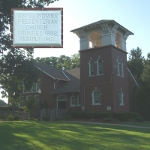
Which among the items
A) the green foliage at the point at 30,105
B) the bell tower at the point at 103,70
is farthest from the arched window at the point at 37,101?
the bell tower at the point at 103,70

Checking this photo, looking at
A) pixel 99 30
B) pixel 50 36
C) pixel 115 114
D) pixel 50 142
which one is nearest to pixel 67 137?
pixel 50 142

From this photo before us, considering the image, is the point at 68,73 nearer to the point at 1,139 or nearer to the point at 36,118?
the point at 36,118

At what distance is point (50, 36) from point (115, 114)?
67.7 feet

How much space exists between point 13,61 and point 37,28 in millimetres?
14791

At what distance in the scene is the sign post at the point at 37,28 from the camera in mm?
11695

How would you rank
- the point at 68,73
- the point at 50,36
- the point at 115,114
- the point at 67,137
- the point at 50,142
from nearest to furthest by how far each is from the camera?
1. the point at 50,36
2. the point at 50,142
3. the point at 67,137
4. the point at 115,114
5. the point at 68,73

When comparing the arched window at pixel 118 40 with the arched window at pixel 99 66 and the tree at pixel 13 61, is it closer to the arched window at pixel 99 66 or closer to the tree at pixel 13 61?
the arched window at pixel 99 66

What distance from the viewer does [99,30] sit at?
34625 mm

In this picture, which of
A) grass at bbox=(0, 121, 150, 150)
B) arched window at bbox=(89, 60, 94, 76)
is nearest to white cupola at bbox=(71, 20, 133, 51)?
arched window at bbox=(89, 60, 94, 76)

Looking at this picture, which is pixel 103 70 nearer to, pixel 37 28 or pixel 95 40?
pixel 95 40

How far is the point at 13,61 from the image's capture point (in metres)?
25.9

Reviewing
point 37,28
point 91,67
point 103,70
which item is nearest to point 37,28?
point 37,28

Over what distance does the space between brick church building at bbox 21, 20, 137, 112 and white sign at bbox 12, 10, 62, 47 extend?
21151mm

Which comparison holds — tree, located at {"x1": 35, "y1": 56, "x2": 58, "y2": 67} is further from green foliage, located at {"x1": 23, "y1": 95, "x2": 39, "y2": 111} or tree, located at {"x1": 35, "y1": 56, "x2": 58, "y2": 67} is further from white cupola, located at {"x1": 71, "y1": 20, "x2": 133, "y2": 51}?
white cupola, located at {"x1": 71, "y1": 20, "x2": 133, "y2": 51}
